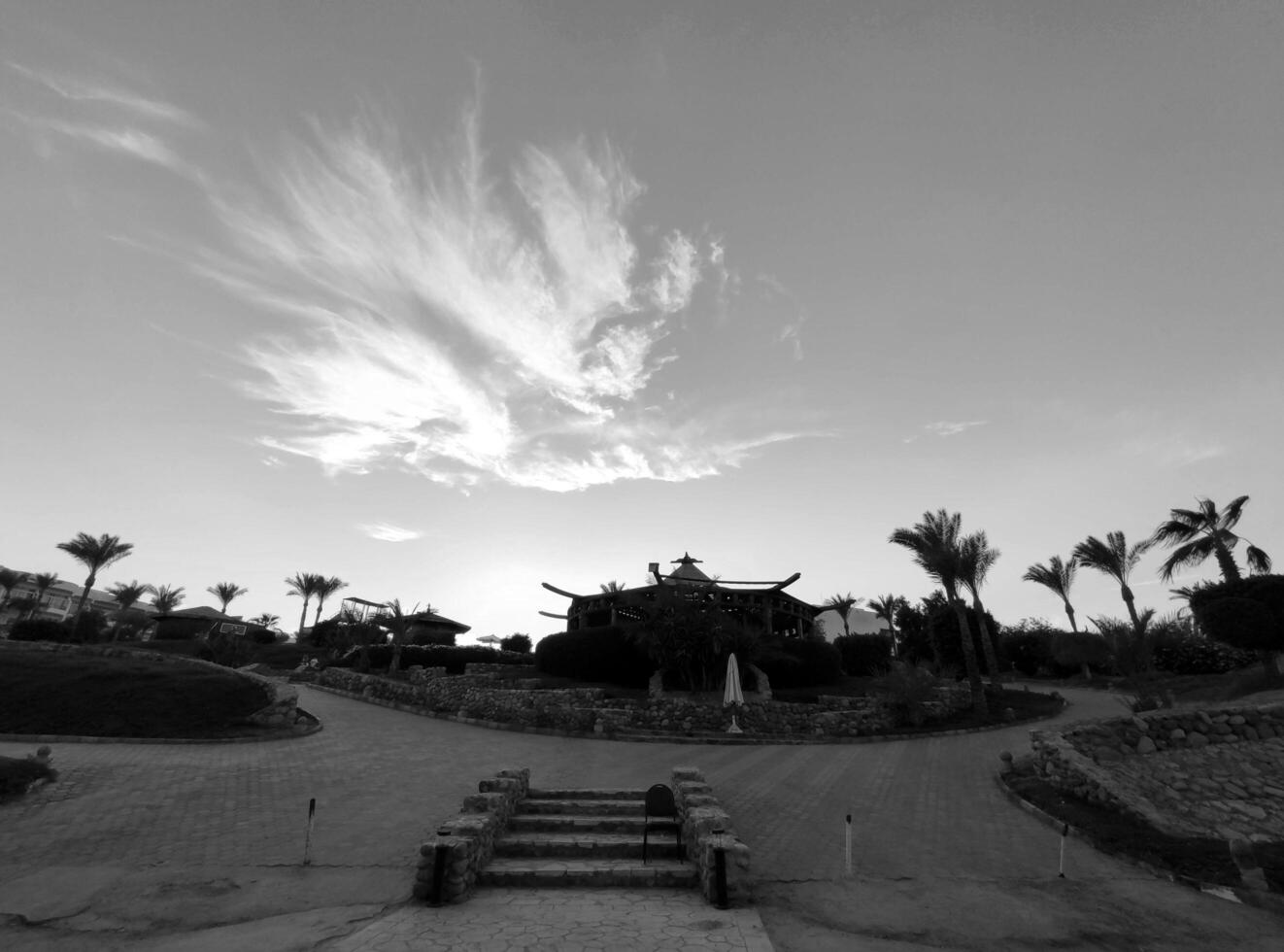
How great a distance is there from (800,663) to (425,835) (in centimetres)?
2385

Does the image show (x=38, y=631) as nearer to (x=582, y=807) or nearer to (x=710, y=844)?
(x=582, y=807)

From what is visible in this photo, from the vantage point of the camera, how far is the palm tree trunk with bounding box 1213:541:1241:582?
91.8ft

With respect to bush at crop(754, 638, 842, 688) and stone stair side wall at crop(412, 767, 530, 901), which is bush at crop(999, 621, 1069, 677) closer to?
bush at crop(754, 638, 842, 688)

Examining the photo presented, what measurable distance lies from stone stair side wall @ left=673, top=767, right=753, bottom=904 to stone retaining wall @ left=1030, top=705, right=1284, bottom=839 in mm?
8071

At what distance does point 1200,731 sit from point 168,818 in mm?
22437

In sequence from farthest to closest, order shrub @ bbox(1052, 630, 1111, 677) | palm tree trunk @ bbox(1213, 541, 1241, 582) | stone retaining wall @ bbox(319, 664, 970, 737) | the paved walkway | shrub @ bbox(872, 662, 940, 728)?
shrub @ bbox(1052, 630, 1111, 677), palm tree trunk @ bbox(1213, 541, 1241, 582), shrub @ bbox(872, 662, 940, 728), stone retaining wall @ bbox(319, 664, 970, 737), the paved walkway

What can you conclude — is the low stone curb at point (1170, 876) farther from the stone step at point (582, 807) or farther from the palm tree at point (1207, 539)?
the palm tree at point (1207, 539)

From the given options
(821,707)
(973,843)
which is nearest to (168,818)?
(973,843)

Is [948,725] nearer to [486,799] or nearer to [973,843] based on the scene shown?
[973,843]

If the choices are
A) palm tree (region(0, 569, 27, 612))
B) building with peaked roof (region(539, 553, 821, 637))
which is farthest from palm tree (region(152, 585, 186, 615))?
building with peaked roof (region(539, 553, 821, 637))

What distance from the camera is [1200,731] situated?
14828 mm

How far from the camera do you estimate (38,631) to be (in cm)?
3700

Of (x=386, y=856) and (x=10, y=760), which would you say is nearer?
(x=386, y=856)

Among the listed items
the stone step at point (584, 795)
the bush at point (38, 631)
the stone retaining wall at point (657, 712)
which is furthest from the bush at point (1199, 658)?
the bush at point (38, 631)
